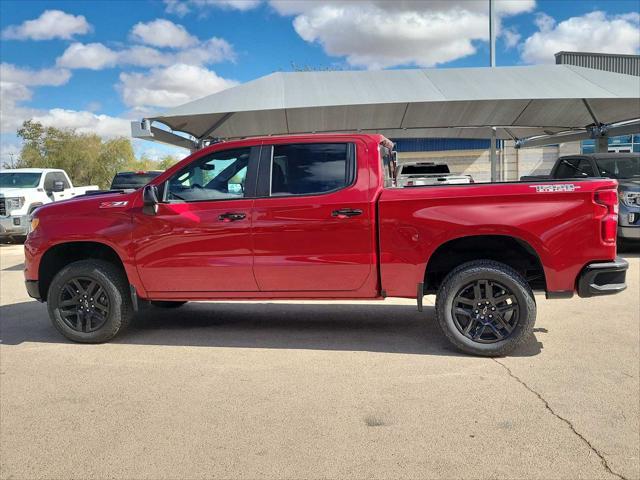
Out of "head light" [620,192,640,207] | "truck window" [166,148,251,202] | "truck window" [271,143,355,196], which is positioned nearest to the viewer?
"truck window" [271,143,355,196]

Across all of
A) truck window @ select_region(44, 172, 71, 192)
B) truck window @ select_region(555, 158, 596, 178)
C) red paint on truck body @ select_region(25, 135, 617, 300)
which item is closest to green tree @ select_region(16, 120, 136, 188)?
truck window @ select_region(44, 172, 71, 192)

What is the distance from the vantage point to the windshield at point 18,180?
1541cm

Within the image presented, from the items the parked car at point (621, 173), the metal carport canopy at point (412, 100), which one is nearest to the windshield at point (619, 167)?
the parked car at point (621, 173)

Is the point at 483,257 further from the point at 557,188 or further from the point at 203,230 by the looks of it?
the point at 203,230

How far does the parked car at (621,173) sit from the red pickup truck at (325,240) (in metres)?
4.74

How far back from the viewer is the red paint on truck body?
461 centimetres

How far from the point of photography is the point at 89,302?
215 inches

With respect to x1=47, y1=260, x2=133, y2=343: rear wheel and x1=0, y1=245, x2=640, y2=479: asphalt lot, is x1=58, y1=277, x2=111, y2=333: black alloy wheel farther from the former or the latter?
x1=0, y1=245, x2=640, y2=479: asphalt lot

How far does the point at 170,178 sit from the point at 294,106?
28.6ft

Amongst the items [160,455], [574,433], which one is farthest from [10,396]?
[574,433]

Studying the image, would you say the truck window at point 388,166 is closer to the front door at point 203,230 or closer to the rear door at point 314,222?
the rear door at point 314,222

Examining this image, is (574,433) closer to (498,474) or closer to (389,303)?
(498,474)

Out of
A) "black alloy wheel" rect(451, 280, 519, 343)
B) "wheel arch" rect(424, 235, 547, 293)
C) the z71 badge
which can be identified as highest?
the z71 badge

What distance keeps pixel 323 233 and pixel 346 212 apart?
0.28m
